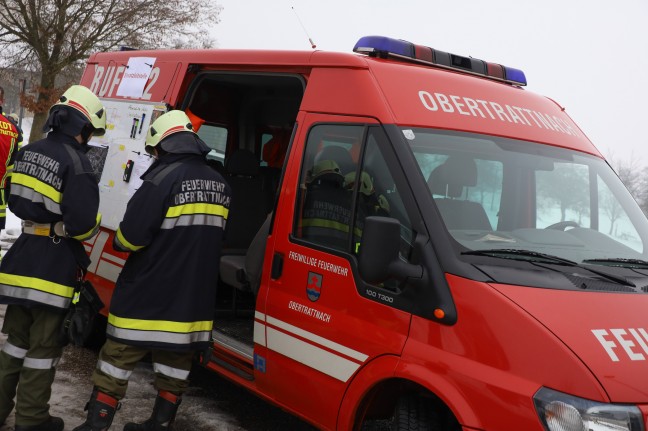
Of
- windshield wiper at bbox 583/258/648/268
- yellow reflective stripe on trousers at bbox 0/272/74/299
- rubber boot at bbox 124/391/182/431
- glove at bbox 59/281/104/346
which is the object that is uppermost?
windshield wiper at bbox 583/258/648/268

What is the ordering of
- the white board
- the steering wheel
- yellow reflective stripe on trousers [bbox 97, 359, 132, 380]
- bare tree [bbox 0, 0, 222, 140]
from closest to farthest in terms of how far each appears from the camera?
the steering wheel < yellow reflective stripe on trousers [bbox 97, 359, 132, 380] < the white board < bare tree [bbox 0, 0, 222, 140]

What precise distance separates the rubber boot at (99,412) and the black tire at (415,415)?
Result: 1629 mm

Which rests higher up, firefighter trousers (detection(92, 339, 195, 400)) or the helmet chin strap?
the helmet chin strap

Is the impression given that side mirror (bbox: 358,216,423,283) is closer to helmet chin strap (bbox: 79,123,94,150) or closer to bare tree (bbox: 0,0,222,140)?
helmet chin strap (bbox: 79,123,94,150)

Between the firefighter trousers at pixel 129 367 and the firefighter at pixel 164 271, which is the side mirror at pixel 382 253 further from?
the firefighter trousers at pixel 129 367

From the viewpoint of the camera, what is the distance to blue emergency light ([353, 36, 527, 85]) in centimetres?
386

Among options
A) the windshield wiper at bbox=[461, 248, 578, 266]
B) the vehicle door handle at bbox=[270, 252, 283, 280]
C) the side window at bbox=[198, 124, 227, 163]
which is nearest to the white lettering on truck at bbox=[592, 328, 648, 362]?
the windshield wiper at bbox=[461, 248, 578, 266]

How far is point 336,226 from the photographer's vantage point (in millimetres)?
3570

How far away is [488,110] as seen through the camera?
3.74 m

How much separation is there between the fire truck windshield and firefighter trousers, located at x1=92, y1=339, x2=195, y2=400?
1797mm

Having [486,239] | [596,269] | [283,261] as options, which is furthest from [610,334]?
[283,261]

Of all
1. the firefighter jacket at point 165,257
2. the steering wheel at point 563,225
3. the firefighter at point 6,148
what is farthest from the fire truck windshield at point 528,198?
the firefighter at point 6,148

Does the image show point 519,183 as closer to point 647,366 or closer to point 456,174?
point 456,174

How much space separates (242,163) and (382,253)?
10.9ft
